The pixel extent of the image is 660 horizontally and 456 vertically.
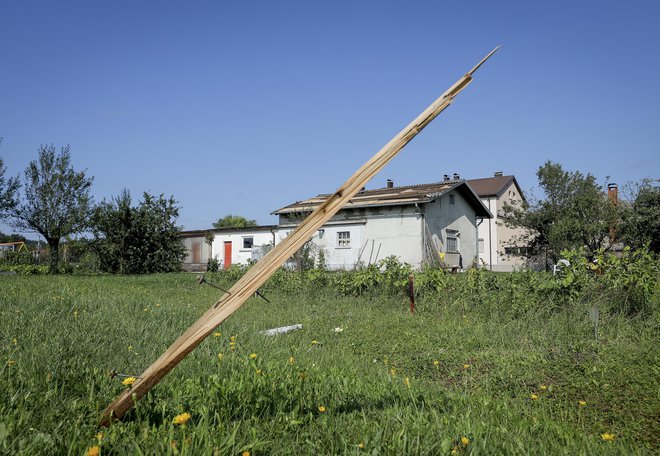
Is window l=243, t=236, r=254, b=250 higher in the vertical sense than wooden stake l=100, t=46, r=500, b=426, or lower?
higher

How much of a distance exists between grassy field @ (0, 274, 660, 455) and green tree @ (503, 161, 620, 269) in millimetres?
20036

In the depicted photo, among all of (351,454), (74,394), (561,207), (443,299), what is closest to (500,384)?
(351,454)

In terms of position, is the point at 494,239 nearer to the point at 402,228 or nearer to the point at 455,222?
the point at 455,222

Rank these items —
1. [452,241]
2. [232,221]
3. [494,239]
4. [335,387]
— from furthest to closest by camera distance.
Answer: [232,221]
[494,239]
[452,241]
[335,387]

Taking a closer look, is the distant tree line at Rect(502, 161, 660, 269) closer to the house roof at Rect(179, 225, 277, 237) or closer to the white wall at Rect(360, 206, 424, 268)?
the white wall at Rect(360, 206, 424, 268)

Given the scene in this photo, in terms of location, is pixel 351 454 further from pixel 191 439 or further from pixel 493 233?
pixel 493 233

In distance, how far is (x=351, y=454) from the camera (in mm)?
2172

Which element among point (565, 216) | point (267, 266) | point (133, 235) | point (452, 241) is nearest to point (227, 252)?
point (133, 235)

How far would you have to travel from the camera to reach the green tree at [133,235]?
904 inches

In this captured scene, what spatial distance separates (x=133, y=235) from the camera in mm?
23188

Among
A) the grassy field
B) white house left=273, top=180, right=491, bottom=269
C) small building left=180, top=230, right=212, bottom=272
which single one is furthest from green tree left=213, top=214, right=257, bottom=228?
the grassy field

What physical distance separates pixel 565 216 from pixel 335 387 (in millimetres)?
25477

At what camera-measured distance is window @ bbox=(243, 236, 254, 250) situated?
3144cm

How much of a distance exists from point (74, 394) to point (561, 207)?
27.9 m
